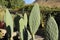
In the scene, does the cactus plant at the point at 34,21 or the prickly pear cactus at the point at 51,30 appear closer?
the prickly pear cactus at the point at 51,30

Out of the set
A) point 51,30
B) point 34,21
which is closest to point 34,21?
point 34,21

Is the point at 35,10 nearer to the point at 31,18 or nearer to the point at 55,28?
the point at 31,18

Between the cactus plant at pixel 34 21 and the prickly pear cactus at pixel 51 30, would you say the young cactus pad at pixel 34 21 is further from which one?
the prickly pear cactus at pixel 51 30

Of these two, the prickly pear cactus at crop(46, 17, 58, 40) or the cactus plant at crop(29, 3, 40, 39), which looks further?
the cactus plant at crop(29, 3, 40, 39)

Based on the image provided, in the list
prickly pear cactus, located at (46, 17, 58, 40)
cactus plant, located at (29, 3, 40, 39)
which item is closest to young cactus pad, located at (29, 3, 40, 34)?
cactus plant, located at (29, 3, 40, 39)

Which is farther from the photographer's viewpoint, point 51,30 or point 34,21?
point 34,21

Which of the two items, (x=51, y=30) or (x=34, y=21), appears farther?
(x=34, y=21)

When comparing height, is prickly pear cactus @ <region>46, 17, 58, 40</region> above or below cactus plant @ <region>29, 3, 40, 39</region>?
below

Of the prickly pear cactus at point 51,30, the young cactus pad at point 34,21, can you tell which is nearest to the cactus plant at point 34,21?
the young cactus pad at point 34,21

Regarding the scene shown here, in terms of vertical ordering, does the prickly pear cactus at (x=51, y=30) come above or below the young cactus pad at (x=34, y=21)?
below

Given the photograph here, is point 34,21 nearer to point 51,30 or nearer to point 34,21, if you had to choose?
point 34,21

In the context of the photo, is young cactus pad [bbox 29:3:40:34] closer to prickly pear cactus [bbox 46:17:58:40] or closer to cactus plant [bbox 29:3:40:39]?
cactus plant [bbox 29:3:40:39]

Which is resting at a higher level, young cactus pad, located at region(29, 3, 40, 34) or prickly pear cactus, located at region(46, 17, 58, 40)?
young cactus pad, located at region(29, 3, 40, 34)

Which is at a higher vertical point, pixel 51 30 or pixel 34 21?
pixel 34 21
